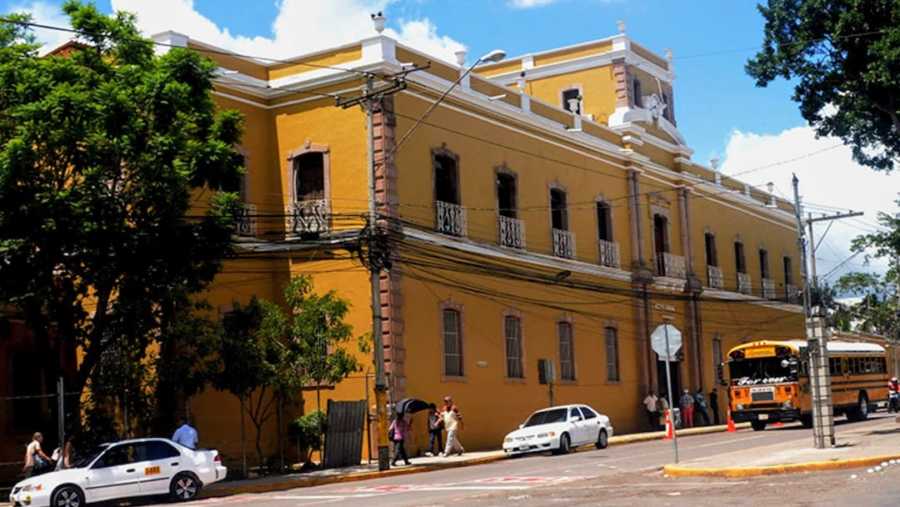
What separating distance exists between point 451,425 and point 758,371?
12149mm

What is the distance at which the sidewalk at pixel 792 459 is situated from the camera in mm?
Answer: 21578

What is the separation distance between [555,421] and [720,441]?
5.06m

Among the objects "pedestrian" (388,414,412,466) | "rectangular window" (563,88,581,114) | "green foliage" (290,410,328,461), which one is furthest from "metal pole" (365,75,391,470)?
"rectangular window" (563,88,581,114)

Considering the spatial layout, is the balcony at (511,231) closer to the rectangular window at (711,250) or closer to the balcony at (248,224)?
A: the balcony at (248,224)

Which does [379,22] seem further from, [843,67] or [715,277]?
[715,277]

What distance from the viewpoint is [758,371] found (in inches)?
1544

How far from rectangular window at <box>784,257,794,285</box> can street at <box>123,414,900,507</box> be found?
33.4m

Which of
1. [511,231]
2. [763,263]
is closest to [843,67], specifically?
[511,231]

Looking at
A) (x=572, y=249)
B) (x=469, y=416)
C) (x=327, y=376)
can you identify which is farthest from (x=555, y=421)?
(x=572, y=249)

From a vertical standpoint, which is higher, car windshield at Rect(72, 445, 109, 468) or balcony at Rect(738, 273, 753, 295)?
balcony at Rect(738, 273, 753, 295)

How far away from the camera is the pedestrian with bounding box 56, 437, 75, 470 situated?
23.5 metres

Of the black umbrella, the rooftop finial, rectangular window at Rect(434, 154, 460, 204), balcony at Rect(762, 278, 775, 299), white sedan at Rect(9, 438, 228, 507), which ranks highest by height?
the rooftop finial

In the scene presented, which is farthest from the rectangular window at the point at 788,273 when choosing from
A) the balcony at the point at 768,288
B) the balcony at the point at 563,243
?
the balcony at the point at 563,243

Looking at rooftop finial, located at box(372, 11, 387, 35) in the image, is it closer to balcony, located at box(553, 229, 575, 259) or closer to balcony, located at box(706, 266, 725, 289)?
balcony, located at box(553, 229, 575, 259)
